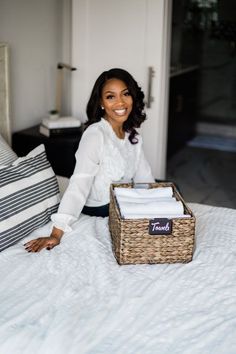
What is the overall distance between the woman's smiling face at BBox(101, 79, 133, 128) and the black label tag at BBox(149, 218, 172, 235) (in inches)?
26.2

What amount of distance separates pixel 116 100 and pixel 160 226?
697 millimetres

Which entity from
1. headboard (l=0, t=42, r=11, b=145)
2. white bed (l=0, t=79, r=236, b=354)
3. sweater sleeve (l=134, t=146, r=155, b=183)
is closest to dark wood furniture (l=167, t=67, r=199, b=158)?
headboard (l=0, t=42, r=11, b=145)

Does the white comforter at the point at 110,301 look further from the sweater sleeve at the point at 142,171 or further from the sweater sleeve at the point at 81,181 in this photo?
the sweater sleeve at the point at 142,171

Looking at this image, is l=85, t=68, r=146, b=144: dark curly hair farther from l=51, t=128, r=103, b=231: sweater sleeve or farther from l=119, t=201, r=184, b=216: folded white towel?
l=119, t=201, r=184, b=216: folded white towel

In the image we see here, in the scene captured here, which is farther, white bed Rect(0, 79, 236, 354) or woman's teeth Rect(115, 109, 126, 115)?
woman's teeth Rect(115, 109, 126, 115)

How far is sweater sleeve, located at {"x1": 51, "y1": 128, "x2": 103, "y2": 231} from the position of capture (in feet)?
6.74

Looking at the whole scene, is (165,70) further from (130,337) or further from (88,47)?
(130,337)

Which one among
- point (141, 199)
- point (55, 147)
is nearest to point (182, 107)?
point (55, 147)

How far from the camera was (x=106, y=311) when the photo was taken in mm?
1545

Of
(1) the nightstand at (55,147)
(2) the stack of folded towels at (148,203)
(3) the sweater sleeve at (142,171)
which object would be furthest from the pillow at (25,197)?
(1) the nightstand at (55,147)

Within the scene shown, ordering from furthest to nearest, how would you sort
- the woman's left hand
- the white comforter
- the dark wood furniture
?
the dark wood furniture
the woman's left hand
the white comforter

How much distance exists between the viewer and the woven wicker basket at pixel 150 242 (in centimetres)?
176

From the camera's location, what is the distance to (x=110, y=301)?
159 centimetres

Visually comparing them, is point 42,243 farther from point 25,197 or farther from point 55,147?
point 55,147
